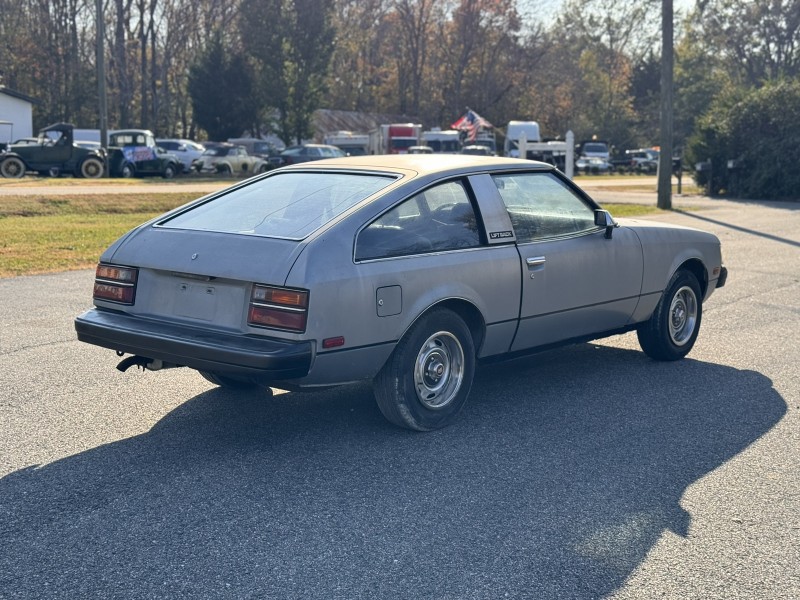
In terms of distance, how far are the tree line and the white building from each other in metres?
1.83

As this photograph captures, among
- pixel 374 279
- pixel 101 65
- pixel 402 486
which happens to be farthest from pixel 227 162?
pixel 402 486

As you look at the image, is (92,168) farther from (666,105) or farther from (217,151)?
(666,105)

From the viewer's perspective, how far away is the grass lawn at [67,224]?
41.1ft

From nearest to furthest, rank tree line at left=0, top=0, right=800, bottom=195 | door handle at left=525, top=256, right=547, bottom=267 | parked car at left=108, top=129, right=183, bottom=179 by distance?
door handle at left=525, top=256, right=547, bottom=267, parked car at left=108, top=129, right=183, bottom=179, tree line at left=0, top=0, right=800, bottom=195

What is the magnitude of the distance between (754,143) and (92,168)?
21.3 meters

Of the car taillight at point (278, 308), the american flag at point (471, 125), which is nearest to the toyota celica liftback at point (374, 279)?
the car taillight at point (278, 308)

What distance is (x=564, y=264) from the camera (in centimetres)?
610

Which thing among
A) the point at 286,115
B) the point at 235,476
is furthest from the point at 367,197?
the point at 286,115

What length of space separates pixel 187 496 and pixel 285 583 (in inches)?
38.6

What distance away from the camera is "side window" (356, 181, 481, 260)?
Result: 200 inches

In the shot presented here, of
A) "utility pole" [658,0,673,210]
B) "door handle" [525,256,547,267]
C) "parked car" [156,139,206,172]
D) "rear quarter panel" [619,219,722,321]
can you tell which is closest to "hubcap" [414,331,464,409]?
"door handle" [525,256,547,267]

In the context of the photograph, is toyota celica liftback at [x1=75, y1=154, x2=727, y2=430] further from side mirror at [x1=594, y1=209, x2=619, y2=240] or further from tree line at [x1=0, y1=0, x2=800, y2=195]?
tree line at [x1=0, y1=0, x2=800, y2=195]

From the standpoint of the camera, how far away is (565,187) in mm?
6562

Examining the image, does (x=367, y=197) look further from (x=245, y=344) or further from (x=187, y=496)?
(x=187, y=496)
